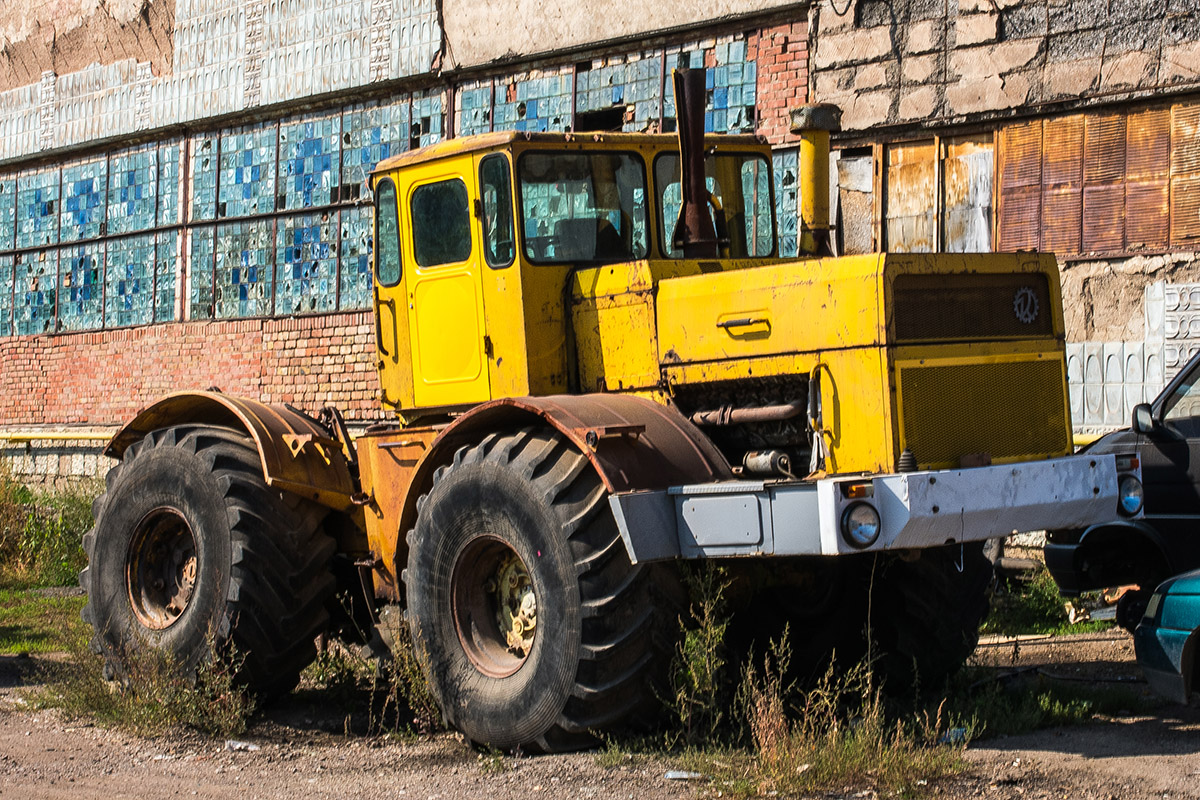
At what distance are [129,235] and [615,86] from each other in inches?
286

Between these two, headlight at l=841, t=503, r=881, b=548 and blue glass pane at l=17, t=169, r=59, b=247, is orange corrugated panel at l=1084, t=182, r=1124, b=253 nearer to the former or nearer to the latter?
headlight at l=841, t=503, r=881, b=548

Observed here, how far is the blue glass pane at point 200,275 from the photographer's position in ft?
53.4

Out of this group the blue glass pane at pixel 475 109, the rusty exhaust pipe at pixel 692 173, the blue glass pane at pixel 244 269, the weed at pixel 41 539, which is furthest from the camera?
the blue glass pane at pixel 244 269

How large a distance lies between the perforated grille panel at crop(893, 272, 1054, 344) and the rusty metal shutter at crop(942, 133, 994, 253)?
4.82 m

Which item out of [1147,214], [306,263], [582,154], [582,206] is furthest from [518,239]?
A: [306,263]

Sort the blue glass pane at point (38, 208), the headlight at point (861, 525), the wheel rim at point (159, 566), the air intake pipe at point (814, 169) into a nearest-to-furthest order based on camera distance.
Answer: the headlight at point (861, 525), the air intake pipe at point (814, 169), the wheel rim at point (159, 566), the blue glass pane at point (38, 208)

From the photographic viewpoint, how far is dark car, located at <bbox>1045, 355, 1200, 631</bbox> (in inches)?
314

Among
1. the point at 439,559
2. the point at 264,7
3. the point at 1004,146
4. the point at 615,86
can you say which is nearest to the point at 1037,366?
the point at 439,559

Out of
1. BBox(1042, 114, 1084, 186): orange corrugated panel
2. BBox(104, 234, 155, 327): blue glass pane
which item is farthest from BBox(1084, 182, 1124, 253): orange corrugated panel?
BBox(104, 234, 155, 327): blue glass pane

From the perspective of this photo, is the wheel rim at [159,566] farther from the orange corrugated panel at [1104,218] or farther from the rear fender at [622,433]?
the orange corrugated panel at [1104,218]

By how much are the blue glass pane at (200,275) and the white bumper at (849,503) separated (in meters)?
11.6

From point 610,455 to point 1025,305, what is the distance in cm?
198

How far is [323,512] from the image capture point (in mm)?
7578

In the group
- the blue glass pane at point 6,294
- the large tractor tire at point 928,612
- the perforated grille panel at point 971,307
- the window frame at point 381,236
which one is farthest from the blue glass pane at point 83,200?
the perforated grille panel at point 971,307
